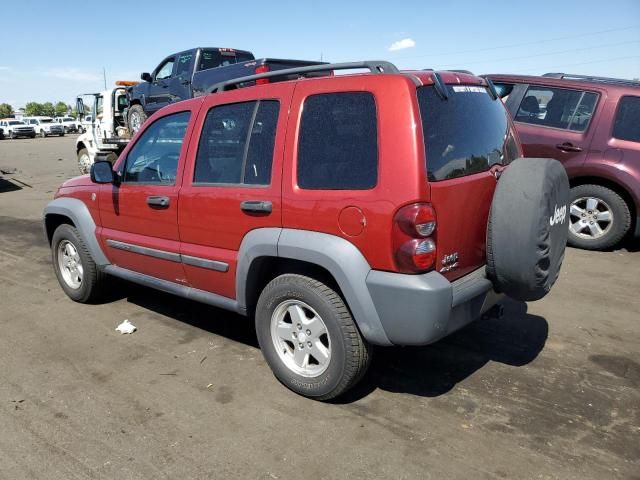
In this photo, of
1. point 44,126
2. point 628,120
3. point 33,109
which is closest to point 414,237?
point 628,120

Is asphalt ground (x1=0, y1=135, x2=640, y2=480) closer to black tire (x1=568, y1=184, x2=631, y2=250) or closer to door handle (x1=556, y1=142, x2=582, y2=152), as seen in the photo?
black tire (x1=568, y1=184, x2=631, y2=250)

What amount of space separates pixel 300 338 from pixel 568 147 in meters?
4.83

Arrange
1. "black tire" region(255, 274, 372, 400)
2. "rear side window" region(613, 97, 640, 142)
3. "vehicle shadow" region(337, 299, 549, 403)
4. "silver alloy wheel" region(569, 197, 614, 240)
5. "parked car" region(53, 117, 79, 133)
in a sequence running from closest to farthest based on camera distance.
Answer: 1. "black tire" region(255, 274, 372, 400)
2. "vehicle shadow" region(337, 299, 549, 403)
3. "rear side window" region(613, 97, 640, 142)
4. "silver alloy wheel" region(569, 197, 614, 240)
5. "parked car" region(53, 117, 79, 133)

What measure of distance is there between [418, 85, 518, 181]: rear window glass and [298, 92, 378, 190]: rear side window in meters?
0.29

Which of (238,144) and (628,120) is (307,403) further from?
(628,120)

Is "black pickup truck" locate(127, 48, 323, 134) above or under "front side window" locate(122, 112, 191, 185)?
above

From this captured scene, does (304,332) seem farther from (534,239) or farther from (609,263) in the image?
(609,263)

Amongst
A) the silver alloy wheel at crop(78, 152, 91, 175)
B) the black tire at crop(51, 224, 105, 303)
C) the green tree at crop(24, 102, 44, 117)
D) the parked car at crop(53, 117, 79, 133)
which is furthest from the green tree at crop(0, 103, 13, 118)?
the black tire at crop(51, 224, 105, 303)

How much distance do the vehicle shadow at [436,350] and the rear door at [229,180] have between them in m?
0.85

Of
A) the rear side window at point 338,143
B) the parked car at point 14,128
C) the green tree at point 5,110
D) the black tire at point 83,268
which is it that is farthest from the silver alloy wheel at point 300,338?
the green tree at point 5,110

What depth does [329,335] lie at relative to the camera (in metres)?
2.92

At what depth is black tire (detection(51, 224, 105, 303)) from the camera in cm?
462

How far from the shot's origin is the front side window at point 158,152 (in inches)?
148

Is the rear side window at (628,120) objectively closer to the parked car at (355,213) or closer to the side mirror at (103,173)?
the parked car at (355,213)
